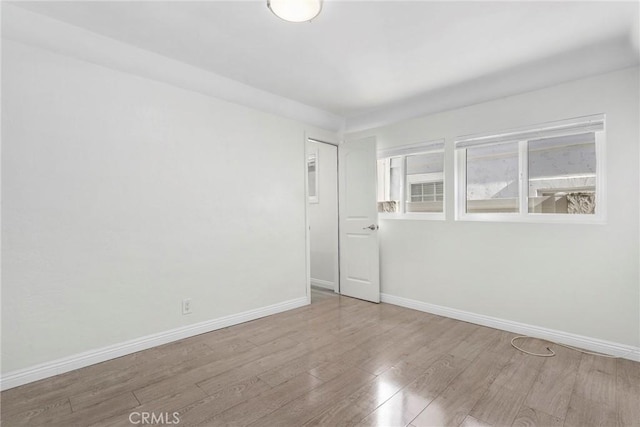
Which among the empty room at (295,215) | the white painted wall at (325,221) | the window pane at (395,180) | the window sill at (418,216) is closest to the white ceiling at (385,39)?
the empty room at (295,215)

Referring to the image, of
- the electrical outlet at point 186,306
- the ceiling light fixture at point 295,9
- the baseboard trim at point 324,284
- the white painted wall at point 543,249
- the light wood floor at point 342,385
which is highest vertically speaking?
the ceiling light fixture at point 295,9

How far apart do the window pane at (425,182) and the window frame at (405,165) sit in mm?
48

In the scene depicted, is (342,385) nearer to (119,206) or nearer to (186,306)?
(186,306)

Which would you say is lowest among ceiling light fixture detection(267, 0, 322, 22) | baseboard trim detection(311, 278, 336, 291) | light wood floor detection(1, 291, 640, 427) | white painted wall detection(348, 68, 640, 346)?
light wood floor detection(1, 291, 640, 427)

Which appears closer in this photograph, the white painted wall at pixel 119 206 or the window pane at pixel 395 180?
the white painted wall at pixel 119 206

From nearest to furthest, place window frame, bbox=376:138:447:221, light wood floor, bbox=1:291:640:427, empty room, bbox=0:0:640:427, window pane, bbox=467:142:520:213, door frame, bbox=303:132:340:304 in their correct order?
light wood floor, bbox=1:291:640:427 < empty room, bbox=0:0:640:427 < window pane, bbox=467:142:520:213 < window frame, bbox=376:138:447:221 < door frame, bbox=303:132:340:304

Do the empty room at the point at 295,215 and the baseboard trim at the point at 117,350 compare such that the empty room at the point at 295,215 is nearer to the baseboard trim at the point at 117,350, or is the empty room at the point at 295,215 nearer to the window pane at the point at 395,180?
the baseboard trim at the point at 117,350

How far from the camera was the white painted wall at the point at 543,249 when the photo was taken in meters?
2.37

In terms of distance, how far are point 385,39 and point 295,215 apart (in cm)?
210

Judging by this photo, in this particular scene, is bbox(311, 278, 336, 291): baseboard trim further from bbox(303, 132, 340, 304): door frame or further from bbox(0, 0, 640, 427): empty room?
bbox(0, 0, 640, 427): empty room

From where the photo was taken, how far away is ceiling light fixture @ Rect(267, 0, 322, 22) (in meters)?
1.81

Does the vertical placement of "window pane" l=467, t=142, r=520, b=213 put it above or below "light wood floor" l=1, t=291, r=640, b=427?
above

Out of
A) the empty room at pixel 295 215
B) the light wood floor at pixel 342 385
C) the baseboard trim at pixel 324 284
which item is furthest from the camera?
the baseboard trim at pixel 324 284

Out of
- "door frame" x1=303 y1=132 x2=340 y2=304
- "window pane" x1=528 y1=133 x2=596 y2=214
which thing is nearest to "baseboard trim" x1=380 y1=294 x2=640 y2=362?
"door frame" x1=303 y1=132 x2=340 y2=304
